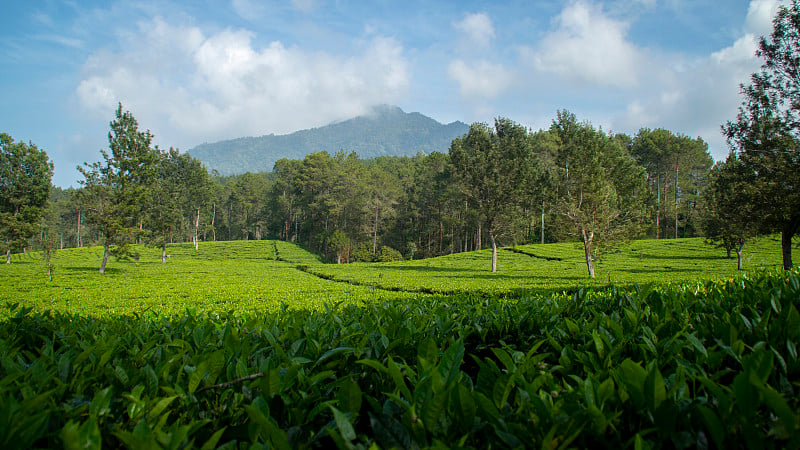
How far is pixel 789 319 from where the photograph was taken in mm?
1604

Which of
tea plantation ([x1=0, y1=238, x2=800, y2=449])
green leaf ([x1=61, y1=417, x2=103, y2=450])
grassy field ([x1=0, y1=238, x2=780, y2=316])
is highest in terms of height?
green leaf ([x1=61, y1=417, x2=103, y2=450])

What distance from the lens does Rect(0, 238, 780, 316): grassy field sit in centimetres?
1250

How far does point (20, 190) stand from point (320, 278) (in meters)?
35.7

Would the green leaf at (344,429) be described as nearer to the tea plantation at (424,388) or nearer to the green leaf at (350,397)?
the tea plantation at (424,388)

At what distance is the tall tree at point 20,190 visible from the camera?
35.1m

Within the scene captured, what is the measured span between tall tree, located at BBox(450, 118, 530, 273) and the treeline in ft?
0.28

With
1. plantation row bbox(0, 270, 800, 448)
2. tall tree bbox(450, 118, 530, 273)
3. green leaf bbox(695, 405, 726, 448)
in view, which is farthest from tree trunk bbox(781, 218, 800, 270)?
green leaf bbox(695, 405, 726, 448)

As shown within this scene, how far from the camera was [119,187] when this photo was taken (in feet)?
88.4

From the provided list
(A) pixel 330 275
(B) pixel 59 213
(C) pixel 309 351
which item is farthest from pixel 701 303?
(B) pixel 59 213

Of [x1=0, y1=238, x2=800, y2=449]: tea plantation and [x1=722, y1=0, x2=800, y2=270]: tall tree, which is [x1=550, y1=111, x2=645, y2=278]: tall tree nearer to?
[x1=722, y1=0, x2=800, y2=270]: tall tree

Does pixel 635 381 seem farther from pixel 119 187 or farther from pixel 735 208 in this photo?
pixel 119 187

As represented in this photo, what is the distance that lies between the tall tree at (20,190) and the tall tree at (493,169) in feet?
136

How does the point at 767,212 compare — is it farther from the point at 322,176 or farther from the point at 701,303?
the point at 322,176

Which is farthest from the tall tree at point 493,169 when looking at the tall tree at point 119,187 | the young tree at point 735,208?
the tall tree at point 119,187
